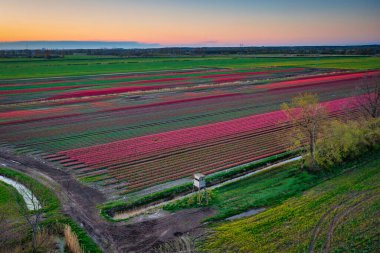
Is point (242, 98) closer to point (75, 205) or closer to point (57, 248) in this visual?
point (75, 205)

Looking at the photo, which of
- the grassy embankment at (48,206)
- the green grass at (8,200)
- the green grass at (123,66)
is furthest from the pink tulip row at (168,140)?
the green grass at (123,66)

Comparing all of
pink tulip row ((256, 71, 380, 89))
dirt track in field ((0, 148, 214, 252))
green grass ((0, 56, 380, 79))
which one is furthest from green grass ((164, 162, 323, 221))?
green grass ((0, 56, 380, 79))

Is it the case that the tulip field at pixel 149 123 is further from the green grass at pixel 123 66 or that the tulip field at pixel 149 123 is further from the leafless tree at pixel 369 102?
the green grass at pixel 123 66

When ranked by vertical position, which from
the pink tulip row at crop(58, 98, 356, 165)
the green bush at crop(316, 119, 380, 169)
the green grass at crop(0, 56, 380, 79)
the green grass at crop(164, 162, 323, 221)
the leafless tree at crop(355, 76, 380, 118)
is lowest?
the green grass at crop(164, 162, 323, 221)

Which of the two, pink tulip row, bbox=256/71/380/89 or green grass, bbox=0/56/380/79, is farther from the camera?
green grass, bbox=0/56/380/79

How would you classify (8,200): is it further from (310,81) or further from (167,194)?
(310,81)

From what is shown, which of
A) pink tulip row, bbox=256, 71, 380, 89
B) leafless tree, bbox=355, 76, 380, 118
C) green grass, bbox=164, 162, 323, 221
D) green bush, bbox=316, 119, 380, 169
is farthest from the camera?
pink tulip row, bbox=256, 71, 380, 89

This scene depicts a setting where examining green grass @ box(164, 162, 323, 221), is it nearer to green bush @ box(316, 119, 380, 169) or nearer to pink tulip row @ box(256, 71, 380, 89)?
green bush @ box(316, 119, 380, 169)
